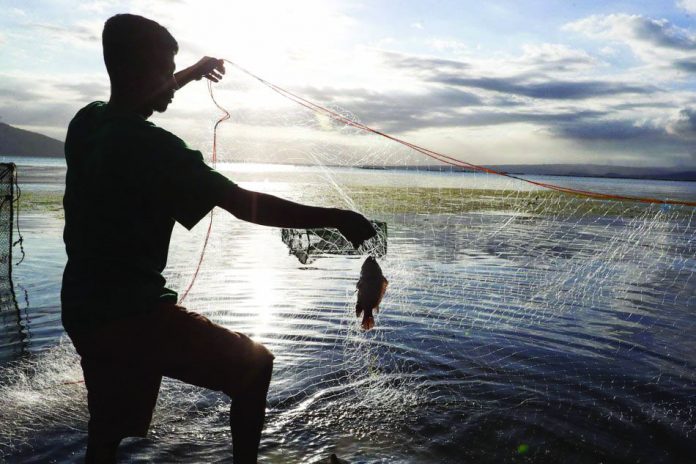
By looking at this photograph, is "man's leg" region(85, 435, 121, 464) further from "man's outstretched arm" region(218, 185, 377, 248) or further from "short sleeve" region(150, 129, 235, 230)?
"man's outstretched arm" region(218, 185, 377, 248)

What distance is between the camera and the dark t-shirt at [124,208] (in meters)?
2.28

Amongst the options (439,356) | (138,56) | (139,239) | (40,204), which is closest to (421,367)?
(439,356)

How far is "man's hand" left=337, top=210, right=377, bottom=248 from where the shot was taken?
8.45 ft

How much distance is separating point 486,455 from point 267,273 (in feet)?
27.3

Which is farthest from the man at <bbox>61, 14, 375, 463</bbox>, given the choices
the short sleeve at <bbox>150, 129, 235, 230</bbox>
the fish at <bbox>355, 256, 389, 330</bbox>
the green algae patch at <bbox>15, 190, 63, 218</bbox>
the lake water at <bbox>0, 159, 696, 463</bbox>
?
the green algae patch at <bbox>15, 190, 63, 218</bbox>

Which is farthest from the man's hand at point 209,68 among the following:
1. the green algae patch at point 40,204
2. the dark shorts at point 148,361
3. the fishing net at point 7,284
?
the green algae patch at point 40,204

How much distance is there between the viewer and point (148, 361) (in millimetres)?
2492

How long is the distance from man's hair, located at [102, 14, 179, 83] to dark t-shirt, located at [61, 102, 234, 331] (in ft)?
0.75

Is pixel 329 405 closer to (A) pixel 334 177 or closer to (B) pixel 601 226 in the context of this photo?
(A) pixel 334 177

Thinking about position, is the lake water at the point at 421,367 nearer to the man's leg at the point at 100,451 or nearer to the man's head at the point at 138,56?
the man's leg at the point at 100,451

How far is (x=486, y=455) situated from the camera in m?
4.09

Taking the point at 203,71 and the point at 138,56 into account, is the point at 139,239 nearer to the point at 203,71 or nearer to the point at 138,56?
the point at 138,56

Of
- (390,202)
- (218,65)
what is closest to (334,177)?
(218,65)

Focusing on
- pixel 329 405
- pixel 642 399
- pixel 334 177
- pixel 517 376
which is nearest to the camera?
pixel 329 405
